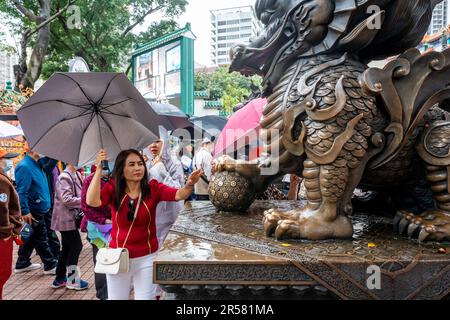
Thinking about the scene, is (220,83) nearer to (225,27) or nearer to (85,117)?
(85,117)

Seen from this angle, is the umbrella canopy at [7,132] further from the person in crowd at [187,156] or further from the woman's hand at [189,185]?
the woman's hand at [189,185]

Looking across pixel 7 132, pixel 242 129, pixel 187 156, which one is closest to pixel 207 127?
pixel 187 156

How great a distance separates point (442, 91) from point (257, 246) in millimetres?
1095

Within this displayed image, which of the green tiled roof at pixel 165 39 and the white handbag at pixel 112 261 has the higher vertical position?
the green tiled roof at pixel 165 39

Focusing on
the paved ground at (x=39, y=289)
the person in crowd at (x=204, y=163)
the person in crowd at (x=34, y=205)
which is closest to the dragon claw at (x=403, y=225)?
the paved ground at (x=39, y=289)

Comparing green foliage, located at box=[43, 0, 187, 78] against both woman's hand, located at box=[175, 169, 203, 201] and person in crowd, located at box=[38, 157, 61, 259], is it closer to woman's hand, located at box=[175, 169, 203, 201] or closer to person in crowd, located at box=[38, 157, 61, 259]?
person in crowd, located at box=[38, 157, 61, 259]

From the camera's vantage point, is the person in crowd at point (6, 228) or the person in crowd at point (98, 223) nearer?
the person in crowd at point (6, 228)

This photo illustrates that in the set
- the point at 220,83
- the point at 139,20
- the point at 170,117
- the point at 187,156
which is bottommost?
the point at 187,156

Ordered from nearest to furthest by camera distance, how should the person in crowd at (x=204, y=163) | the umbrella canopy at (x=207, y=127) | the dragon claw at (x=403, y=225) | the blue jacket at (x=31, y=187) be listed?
the dragon claw at (x=403, y=225) < the blue jacket at (x=31, y=187) < the person in crowd at (x=204, y=163) < the umbrella canopy at (x=207, y=127)

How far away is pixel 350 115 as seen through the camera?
5.25 ft

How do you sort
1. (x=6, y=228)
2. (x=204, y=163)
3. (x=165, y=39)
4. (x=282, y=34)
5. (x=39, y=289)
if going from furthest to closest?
1. (x=165, y=39)
2. (x=204, y=163)
3. (x=39, y=289)
4. (x=6, y=228)
5. (x=282, y=34)

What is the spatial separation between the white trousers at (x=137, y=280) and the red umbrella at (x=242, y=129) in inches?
67.8

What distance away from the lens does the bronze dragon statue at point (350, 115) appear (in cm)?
160

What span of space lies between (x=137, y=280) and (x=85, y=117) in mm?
1069
